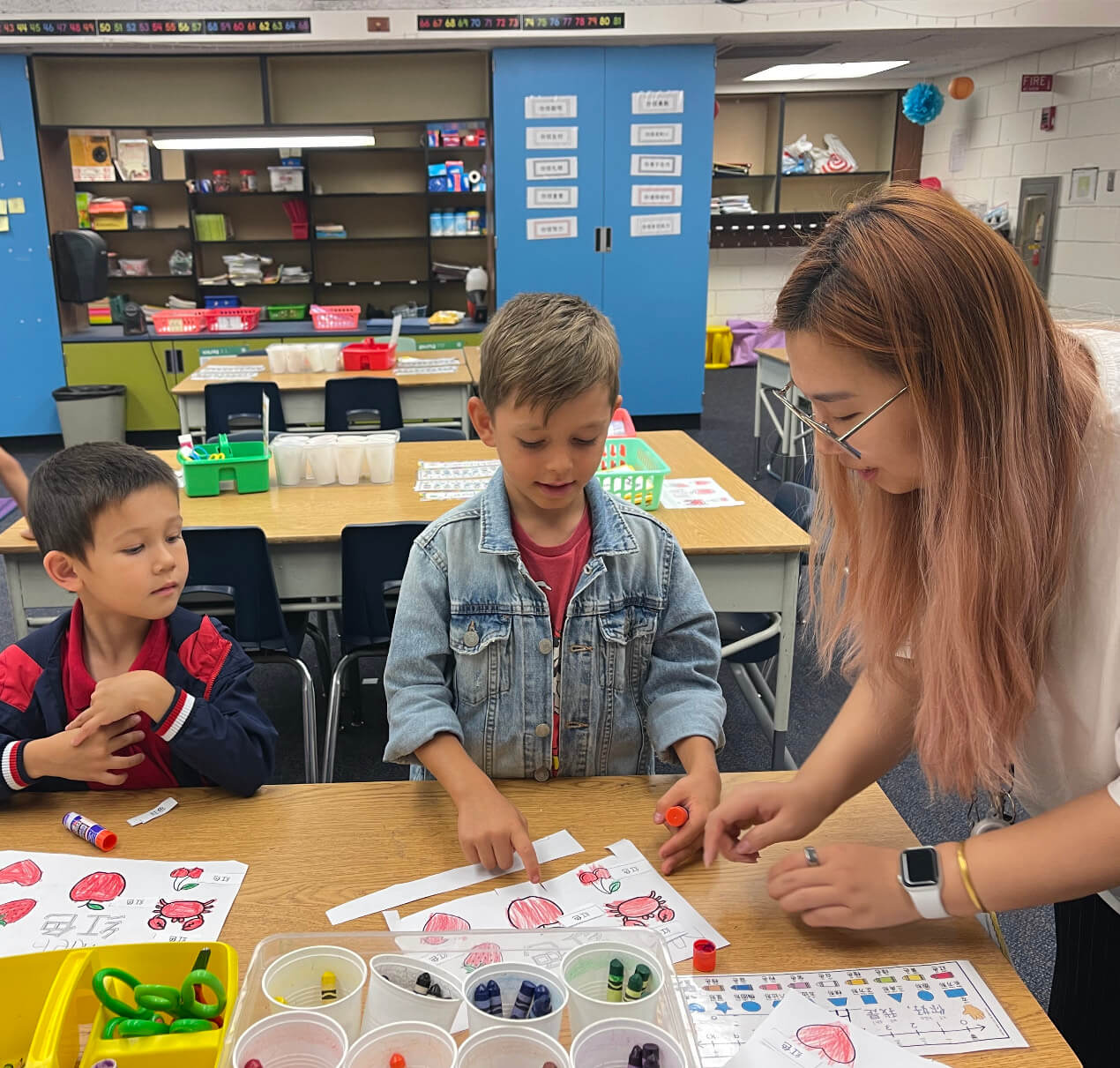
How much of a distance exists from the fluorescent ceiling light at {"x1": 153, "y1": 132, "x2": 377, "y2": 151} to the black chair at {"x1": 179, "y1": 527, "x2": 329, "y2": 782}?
190 inches

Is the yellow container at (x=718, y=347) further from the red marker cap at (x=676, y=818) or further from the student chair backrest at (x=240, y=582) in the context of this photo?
the red marker cap at (x=676, y=818)

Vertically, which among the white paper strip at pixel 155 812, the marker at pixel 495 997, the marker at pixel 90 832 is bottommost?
the white paper strip at pixel 155 812

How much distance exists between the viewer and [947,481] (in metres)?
0.85

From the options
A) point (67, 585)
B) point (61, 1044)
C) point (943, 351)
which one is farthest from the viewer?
point (67, 585)

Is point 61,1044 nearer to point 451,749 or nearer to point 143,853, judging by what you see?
point 143,853

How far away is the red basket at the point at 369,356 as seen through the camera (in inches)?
180

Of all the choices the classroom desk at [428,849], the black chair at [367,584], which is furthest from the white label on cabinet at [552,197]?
the classroom desk at [428,849]

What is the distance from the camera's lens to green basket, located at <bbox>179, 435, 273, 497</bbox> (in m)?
2.66

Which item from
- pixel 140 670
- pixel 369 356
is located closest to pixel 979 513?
pixel 140 670

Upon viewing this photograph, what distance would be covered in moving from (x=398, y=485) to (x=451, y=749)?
1.66 metres

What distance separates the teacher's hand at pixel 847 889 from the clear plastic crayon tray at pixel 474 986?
0.27m

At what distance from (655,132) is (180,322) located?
3.45 metres

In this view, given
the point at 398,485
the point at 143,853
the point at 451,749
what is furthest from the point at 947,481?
the point at 398,485

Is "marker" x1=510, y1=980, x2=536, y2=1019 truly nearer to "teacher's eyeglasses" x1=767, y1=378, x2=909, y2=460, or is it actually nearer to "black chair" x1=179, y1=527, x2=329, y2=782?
"teacher's eyeglasses" x1=767, y1=378, x2=909, y2=460
